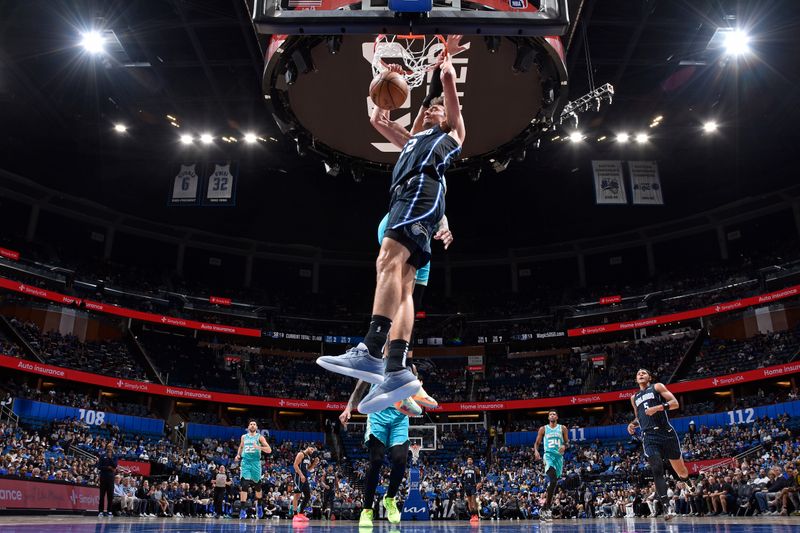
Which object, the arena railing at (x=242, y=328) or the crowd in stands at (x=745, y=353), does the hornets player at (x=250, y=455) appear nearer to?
the arena railing at (x=242, y=328)

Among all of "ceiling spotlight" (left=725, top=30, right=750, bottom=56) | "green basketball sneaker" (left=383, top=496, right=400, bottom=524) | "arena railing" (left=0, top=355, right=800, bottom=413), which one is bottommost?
"green basketball sneaker" (left=383, top=496, right=400, bottom=524)

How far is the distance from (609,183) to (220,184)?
58.8ft

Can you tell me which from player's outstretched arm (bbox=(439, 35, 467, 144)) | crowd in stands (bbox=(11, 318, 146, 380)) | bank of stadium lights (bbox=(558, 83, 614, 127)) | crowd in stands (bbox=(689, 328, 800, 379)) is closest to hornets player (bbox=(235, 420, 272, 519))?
player's outstretched arm (bbox=(439, 35, 467, 144))

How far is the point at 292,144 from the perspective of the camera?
28.4m

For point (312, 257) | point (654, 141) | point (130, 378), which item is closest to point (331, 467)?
point (130, 378)

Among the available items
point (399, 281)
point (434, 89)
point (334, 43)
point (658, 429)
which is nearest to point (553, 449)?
point (658, 429)

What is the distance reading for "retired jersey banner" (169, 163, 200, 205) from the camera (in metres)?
27.8

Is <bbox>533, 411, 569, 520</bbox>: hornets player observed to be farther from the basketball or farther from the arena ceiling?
the arena ceiling

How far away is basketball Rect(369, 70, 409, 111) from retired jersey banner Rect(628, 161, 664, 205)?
82.6 ft

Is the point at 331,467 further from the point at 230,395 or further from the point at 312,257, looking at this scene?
the point at 312,257

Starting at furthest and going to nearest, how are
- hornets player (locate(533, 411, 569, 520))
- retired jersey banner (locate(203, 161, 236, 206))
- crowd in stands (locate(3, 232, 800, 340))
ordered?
crowd in stands (locate(3, 232, 800, 340)) < retired jersey banner (locate(203, 161, 236, 206)) < hornets player (locate(533, 411, 569, 520))

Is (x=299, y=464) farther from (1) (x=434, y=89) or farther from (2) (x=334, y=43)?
(1) (x=434, y=89)

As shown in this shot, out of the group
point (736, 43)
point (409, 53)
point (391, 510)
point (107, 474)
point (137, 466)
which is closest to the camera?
point (391, 510)

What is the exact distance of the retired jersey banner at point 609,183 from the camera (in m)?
28.1
